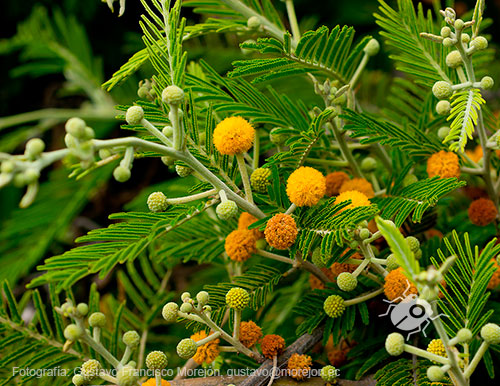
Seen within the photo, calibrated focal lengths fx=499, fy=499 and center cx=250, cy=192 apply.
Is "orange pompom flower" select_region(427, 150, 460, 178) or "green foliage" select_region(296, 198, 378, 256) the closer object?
"green foliage" select_region(296, 198, 378, 256)

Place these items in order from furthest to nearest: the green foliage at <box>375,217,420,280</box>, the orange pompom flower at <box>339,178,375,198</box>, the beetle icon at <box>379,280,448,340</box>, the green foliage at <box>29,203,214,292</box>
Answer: the orange pompom flower at <box>339,178,375,198</box> → the beetle icon at <box>379,280,448,340</box> → the green foliage at <box>29,203,214,292</box> → the green foliage at <box>375,217,420,280</box>

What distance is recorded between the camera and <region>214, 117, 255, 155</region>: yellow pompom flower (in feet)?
2.17

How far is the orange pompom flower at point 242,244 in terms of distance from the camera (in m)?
0.73

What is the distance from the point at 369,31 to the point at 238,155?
1.29 meters

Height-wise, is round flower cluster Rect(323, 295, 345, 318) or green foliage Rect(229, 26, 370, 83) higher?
green foliage Rect(229, 26, 370, 83)

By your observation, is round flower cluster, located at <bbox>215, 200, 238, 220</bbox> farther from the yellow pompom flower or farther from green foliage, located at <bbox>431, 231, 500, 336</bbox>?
green foliage, located at <bbox>431, 231, 500, 336</bbox>

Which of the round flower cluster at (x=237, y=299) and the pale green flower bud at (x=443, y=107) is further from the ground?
the pale green flower bud at (x=443, y=107)

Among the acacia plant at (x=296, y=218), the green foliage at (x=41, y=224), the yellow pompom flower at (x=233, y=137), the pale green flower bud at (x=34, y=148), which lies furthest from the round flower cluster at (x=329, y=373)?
the green foliage at (x=41, y=224)

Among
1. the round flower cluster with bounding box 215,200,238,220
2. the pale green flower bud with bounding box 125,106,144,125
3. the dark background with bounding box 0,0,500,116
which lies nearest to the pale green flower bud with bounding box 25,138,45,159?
the pale green flower bud with bounding box 125,106,144,125

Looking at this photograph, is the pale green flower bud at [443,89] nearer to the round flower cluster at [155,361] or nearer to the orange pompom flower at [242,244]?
the orange pompom flower at [242,244]

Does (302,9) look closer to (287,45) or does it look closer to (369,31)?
(369,31)

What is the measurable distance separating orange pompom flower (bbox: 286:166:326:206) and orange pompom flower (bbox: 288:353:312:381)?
0.72 ft

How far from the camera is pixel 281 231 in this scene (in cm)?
63

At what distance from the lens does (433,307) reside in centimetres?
48
